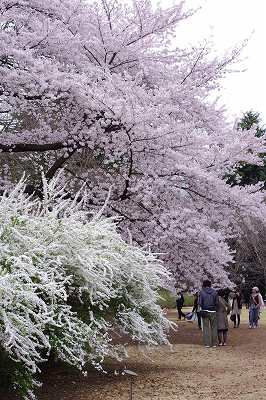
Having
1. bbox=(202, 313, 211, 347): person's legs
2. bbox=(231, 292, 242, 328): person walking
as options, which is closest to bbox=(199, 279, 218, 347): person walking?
bbox=(202, 313, 211, 347): person's legs

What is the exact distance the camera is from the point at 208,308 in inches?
467

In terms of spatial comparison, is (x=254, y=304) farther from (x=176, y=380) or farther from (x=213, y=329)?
(x=176, y=380)

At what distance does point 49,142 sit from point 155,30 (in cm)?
294

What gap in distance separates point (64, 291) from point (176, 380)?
8.49ft

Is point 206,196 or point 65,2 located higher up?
point 65,2

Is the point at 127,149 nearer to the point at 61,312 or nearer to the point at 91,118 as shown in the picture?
the point at 91,118

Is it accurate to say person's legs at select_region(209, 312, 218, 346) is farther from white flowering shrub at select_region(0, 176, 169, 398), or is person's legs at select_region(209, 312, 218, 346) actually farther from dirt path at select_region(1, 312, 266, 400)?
white flowering shrub at select_region(0, 176, 169, 398)

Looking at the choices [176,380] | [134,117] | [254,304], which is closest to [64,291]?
[176,380]

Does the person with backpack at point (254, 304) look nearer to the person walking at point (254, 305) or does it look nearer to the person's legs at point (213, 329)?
the person walking at point (254, 305)

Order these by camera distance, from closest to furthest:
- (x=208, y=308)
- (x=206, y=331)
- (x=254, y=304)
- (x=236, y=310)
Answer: (x=208, y=308) < (x=206, y=331) < (x=254, y=304) < (x=236, y=310)

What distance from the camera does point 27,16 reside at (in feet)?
37.2

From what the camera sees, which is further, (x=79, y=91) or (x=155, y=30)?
(x=155, y=30)

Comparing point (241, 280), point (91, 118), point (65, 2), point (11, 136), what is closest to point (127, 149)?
point (91, 118)

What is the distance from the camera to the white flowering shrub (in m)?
5.31
